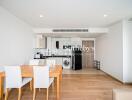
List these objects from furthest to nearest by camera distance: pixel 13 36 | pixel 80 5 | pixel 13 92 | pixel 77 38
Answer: pixel 77 38, pixel 13 36, pixel 13 92, pixel 80 5

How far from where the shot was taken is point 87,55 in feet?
31.9

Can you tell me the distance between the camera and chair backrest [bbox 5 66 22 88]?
10.4ft

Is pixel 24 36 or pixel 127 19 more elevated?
pixel 127 19

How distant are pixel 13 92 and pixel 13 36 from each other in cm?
182

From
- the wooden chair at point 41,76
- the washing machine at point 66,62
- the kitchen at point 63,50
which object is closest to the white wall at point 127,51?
the wooden chair at point 41,76

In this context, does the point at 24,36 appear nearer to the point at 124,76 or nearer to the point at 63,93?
the point at 63,93

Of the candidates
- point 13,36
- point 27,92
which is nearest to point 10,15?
point 13,36

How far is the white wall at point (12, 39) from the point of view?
3.61 metres

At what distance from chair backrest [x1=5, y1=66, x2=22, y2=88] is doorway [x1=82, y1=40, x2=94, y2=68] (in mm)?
6958

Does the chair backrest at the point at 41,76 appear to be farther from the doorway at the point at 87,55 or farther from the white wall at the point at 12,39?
the doorway at the point at 87,55

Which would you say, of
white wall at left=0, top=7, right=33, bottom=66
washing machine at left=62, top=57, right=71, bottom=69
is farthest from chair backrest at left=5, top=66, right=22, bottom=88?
washing machine at left=62, top=57, right=71, bottom=69

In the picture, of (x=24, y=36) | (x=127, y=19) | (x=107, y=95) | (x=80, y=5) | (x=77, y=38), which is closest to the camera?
(x=80, y=5)

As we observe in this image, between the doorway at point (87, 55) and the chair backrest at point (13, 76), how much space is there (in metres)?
6.96

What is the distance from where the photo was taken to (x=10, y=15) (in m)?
4.09
